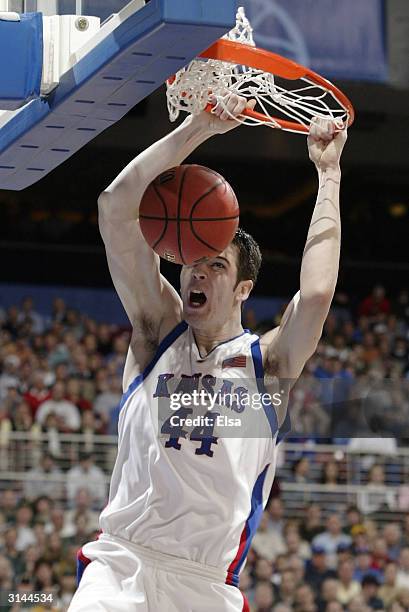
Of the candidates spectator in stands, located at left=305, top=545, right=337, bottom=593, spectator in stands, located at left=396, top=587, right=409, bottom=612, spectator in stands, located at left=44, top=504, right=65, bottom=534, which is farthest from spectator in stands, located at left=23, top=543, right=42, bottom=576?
spectator in stands, located at left=396, top=587, right=409, bottom=612

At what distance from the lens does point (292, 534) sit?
33.3 ft

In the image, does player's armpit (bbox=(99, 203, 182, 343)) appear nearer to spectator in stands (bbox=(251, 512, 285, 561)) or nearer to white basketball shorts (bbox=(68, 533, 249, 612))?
white basketball shorts (bbox=(68, 533, 249, 612))

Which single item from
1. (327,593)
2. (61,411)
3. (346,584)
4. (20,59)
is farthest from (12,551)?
(20,59)

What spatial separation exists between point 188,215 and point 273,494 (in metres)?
7.26

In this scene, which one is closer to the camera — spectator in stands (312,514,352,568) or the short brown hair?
the short brown hair

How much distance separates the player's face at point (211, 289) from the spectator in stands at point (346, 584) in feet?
21.2

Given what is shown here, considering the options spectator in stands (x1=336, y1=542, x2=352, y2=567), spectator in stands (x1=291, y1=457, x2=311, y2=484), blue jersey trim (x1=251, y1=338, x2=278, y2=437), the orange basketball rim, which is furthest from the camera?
spectator in stands (x1=291, y1=457, x2=311, y2=484)

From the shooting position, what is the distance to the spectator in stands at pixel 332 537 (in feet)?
33.6

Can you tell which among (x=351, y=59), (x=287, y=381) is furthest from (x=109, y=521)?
(x=351, y=59)

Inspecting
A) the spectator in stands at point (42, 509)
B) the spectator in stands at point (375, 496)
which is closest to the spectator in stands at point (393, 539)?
the spectator in stands at point (375, 496)

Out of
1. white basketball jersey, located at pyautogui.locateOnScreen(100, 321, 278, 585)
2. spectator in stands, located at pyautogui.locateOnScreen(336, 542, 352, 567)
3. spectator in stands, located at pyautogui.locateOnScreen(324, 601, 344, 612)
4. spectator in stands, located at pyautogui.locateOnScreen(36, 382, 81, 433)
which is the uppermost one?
white basketball jersey, located at pyautogui.locateOnScreen(100, 321, 278, 585)

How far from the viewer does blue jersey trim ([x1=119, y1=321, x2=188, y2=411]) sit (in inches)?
151

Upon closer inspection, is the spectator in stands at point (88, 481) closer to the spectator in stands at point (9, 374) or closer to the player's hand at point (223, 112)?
the spectator in stands at point (9, 374)

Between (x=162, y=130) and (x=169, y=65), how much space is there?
11.6m
